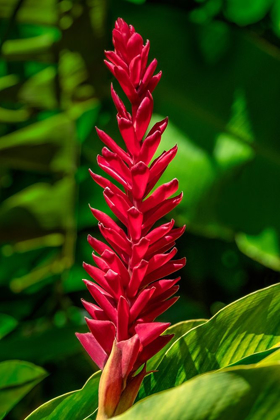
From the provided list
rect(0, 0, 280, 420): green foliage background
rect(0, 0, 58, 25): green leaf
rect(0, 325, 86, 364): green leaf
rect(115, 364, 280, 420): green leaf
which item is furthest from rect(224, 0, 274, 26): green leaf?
rect(115, 364, 280, 420): green leaf

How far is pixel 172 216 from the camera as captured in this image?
29.5 inches

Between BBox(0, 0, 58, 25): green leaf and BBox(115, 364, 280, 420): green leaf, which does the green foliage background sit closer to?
BBox(0, 0, 58, 25): green leaf

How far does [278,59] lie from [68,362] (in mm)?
579

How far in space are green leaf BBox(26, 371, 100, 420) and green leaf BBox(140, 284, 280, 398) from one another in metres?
0.05

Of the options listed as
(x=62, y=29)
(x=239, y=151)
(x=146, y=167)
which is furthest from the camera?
(x=62, y=29)

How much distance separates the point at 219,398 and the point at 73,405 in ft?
0.62

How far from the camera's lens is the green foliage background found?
726 millimetres

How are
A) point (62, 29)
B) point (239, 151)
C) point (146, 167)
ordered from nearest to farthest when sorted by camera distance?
point (146, 167) < point (239, 151) < point (62, 29)

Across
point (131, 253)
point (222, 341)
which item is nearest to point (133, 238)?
point (131, 253)

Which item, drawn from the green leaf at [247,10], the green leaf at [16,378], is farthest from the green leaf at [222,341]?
the green leaf at [247,10]

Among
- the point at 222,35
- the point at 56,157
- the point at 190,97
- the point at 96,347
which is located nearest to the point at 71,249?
the point at 56,157

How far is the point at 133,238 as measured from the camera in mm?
259

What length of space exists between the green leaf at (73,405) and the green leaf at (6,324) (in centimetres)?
42

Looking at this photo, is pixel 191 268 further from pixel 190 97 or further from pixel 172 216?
pixel 190 97
